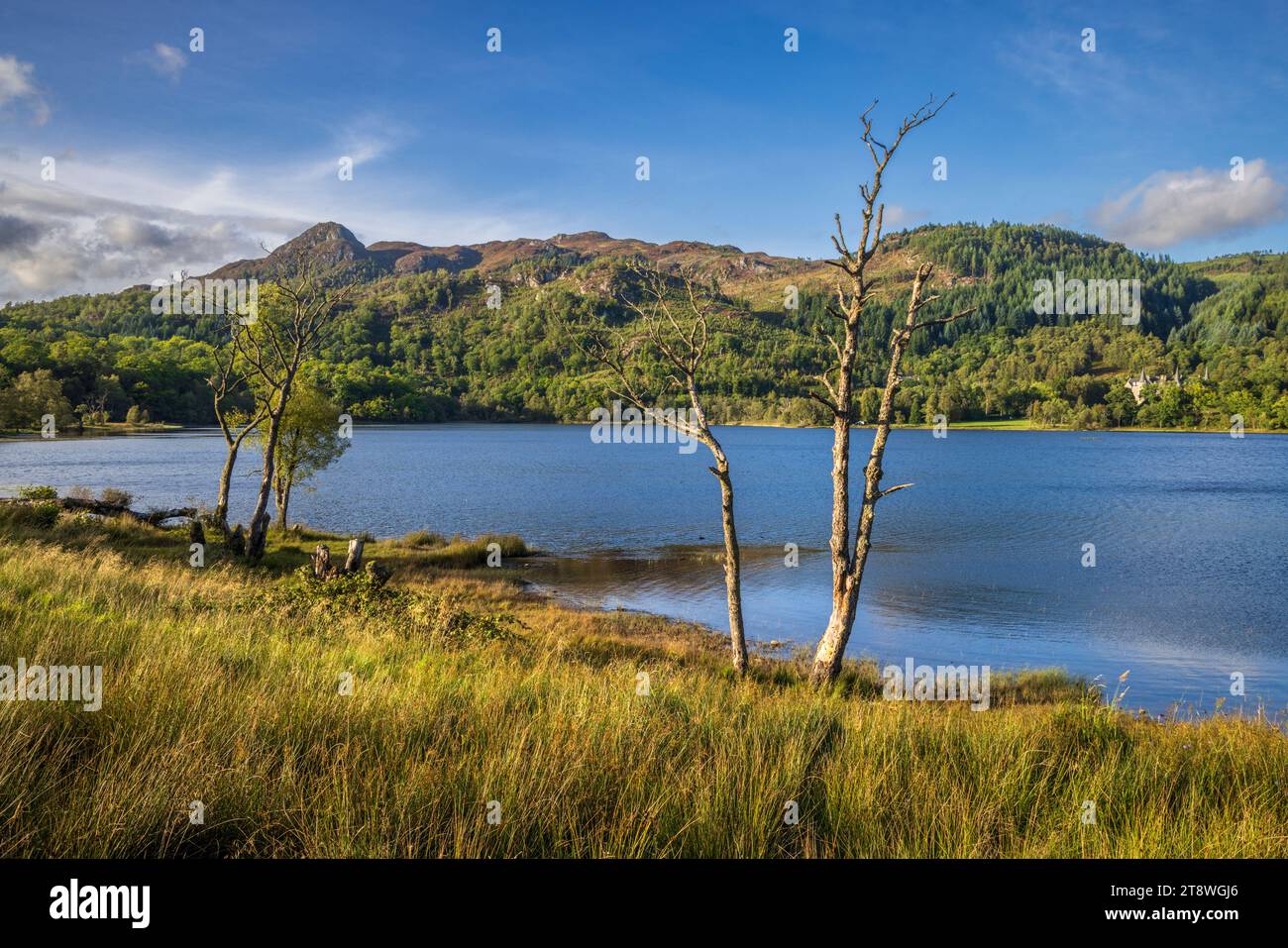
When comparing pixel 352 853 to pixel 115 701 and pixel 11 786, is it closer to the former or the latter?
pixel 11 786

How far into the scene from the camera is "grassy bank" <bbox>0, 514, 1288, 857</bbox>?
4.13 meters

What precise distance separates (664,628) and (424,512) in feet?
107

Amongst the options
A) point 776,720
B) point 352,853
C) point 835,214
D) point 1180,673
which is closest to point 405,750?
point 352,853

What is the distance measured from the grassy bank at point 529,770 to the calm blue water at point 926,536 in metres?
16.9

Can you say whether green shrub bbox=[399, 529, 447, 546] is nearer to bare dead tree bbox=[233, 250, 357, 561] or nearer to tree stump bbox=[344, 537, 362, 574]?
bare dead tree bbox=[233, 250, 357, 561]

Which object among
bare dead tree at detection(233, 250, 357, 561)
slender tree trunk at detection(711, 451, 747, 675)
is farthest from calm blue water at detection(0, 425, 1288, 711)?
bare dead tree at detection(233, 250, 357, 561)

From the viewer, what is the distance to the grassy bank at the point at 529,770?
413cm

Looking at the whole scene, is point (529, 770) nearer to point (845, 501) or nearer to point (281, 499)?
point (845, 501)

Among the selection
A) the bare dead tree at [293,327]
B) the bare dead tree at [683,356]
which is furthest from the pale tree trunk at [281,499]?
the bare dead tree at [683,356]

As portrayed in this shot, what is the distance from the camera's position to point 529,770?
15.9ft

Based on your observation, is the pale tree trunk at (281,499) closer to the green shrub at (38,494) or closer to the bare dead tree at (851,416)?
the green shrub at (38,494)

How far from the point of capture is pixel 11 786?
4.01 m

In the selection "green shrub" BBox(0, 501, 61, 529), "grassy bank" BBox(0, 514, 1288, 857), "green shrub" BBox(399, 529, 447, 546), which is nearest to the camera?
"grassy bank" BBox(0, 514, 1288, 857)

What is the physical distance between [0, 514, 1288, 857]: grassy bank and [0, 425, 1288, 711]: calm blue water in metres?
16.9
